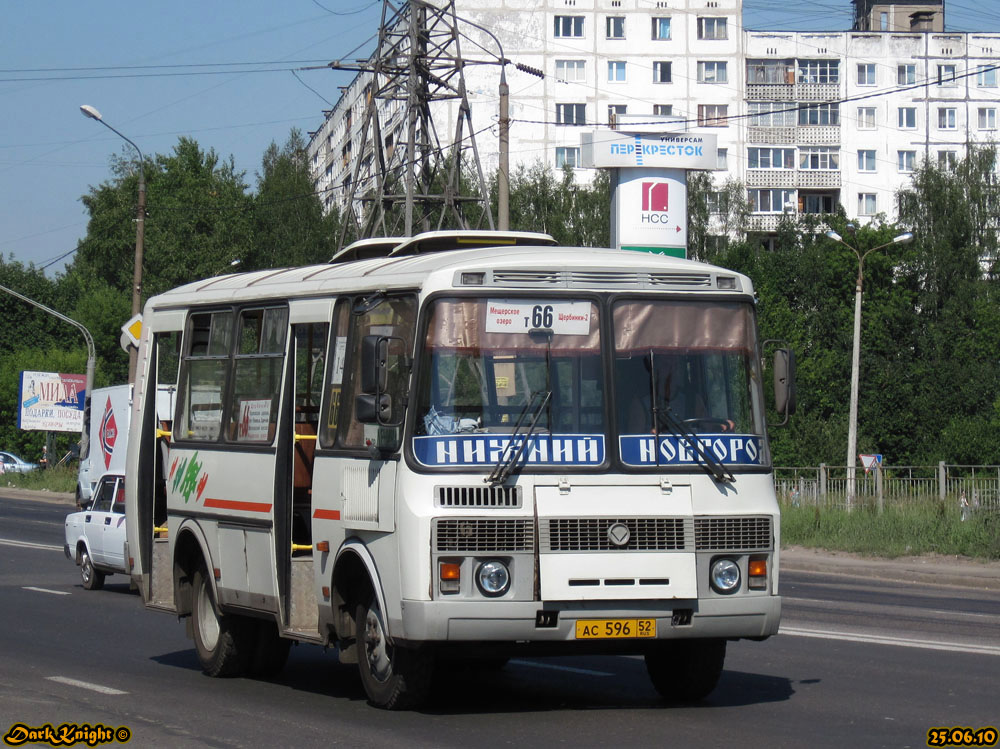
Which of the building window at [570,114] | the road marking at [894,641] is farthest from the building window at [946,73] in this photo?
the road marking at [894,641]

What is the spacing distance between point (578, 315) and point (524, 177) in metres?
73.0

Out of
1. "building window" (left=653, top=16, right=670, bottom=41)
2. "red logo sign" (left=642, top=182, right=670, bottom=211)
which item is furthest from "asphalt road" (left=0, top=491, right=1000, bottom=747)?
"building window" (left=653, top=16, right=670, bottom=41)

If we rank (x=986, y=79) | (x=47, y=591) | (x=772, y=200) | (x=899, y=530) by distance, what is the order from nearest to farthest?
1. (x=47, y=591)
2. (x=899, y=530)
3. (x=772, y=200)
4. (x=986, y=79)

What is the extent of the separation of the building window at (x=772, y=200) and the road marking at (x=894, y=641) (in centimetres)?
7644

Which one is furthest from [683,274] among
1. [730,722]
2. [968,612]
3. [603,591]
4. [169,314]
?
[968,612]

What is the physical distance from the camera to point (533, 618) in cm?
862

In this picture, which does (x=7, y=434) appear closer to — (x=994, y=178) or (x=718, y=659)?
(x=994, y=178)

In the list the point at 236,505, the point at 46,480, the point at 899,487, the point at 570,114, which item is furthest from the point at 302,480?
the point at 570,114

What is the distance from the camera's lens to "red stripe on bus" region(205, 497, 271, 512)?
34.4 feet

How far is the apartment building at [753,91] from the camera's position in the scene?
8400 centimetres

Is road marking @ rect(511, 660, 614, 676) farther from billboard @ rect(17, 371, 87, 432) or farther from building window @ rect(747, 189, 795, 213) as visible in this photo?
building window @ rect(747, 189, 795, 213)

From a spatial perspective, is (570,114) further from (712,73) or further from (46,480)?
(46,480)

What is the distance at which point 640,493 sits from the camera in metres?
8.91

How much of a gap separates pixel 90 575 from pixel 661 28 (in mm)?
69851
